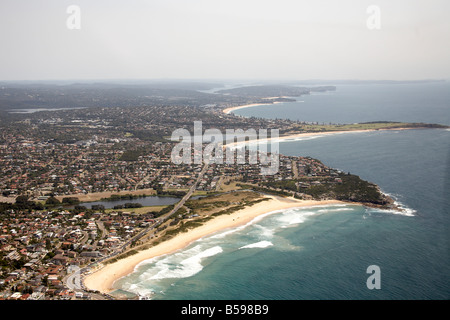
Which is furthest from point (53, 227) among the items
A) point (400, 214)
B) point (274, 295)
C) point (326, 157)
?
point (326, 157)

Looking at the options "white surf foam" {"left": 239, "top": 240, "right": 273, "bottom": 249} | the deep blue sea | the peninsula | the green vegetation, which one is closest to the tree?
the peninsula

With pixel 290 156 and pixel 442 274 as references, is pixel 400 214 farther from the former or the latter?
pixel 290 156

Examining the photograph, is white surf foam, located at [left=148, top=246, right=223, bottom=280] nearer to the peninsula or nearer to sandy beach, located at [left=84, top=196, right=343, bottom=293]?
sandy beach, located at [left=84, top=196, right=343, bottom=293]

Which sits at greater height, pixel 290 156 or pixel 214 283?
pixel 290 156

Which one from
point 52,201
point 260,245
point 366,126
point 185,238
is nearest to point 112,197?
point 52,201

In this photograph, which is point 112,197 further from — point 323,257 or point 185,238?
point 323,257

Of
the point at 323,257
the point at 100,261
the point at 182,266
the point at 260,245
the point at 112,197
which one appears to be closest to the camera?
the point at 182,266

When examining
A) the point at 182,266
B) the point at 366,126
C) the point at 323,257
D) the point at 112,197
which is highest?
the point at 366,126

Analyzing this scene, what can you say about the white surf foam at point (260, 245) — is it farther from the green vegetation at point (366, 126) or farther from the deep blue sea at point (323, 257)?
the green vegetation at point (366, 126)
